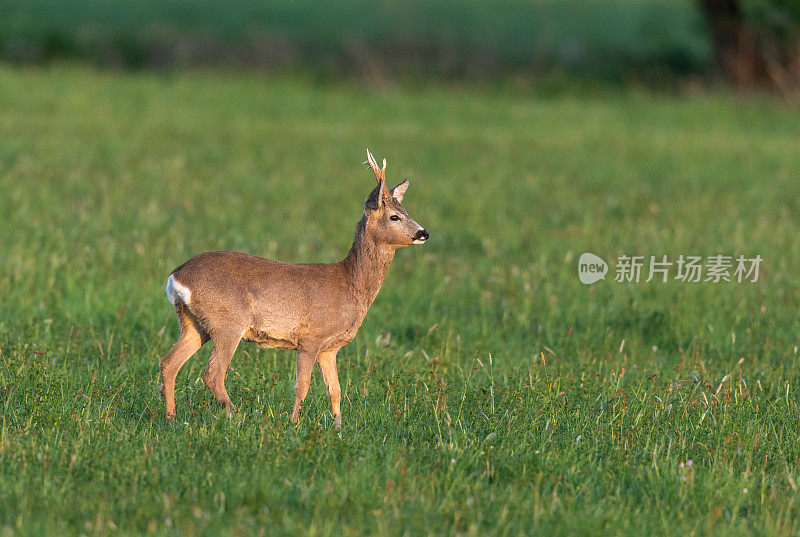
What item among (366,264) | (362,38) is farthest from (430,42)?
(366,264)

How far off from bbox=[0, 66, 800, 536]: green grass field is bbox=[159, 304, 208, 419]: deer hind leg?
0.19 meters

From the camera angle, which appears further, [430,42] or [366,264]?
[430,42]

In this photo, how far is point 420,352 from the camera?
823cm

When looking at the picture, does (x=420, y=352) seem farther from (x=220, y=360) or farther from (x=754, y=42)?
(x=754, y=42)

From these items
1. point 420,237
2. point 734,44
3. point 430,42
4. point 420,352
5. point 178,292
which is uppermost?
point 734,44

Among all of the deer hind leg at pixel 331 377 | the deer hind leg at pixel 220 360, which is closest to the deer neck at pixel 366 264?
the deer hind leg at pixel 331 377

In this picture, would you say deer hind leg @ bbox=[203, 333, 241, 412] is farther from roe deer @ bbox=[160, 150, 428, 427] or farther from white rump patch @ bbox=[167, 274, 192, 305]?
white rump patch @ bbox=[167, 274, 192, 305]

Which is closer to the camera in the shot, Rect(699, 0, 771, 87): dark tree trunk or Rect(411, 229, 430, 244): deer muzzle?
Rect(411, 229, 430, 244): deer muzzle

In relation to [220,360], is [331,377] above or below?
below

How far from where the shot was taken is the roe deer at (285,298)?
609 cm

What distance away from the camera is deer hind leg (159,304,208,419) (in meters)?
6.30

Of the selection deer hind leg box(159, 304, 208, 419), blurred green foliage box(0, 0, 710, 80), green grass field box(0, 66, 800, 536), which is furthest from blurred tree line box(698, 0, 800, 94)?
deer hind leg box(159, 304, 208, 419)

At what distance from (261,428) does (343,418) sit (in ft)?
2.26

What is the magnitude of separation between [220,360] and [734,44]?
962 inches
